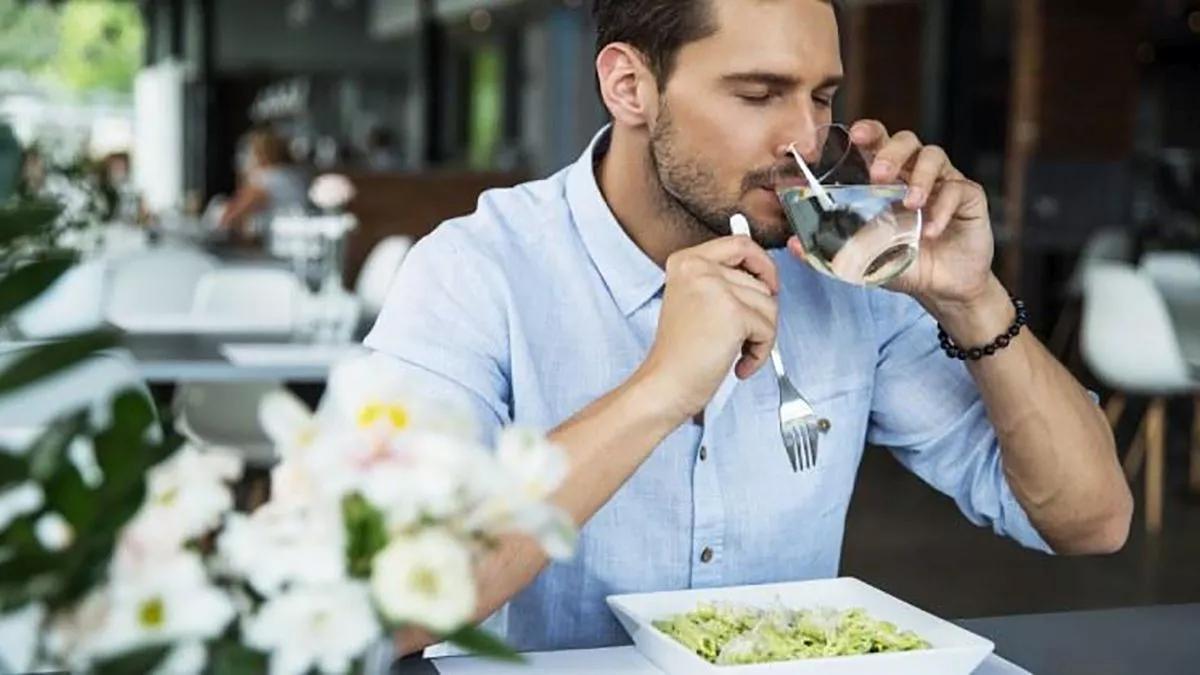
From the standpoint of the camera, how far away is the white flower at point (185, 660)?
2.36 ft

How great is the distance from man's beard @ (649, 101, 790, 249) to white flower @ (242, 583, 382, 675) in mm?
916

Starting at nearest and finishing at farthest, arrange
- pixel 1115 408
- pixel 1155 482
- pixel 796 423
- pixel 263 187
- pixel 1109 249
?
pixel 796 423 → pixel 1155 482 → pixel 1115 408 → pixel 1109 249 → pixel 263 187

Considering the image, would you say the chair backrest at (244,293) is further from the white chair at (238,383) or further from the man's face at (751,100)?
the man's face at (751,100)

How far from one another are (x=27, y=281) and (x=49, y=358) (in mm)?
50

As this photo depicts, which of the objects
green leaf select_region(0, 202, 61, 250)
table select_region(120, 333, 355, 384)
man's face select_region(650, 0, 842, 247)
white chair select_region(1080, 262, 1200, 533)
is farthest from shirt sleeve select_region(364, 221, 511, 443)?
white chair select_region(1080, 262, 1200, 533)

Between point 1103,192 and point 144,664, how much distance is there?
31.9ft

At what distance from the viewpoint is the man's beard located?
1610 mm

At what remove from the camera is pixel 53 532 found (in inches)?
29.2

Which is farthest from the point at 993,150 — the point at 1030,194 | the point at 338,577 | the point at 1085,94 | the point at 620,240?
the point at 338,577

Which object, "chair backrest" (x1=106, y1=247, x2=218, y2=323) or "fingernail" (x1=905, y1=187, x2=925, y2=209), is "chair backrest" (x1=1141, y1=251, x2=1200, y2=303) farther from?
"fingernail" (x1=905, y1=187, x2=925, y2=209)

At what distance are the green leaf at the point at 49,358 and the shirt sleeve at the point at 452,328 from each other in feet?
2.64

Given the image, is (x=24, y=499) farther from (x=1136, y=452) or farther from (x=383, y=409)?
(x=1136, y=452)

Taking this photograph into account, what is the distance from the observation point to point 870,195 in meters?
1.45

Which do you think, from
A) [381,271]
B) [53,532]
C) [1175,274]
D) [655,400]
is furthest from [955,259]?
[1175,274]
